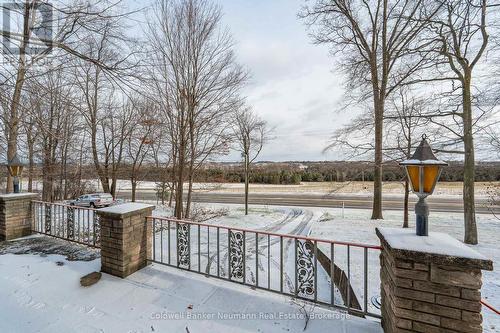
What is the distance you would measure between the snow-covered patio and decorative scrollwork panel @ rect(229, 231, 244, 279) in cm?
17

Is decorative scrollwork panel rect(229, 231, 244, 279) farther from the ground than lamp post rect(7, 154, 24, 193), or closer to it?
closer to it

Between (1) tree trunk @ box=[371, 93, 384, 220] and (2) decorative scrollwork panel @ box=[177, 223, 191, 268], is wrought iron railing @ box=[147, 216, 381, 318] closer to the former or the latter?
(2) decorative scrollwork panel @ box=[177, 223, 191, 268]

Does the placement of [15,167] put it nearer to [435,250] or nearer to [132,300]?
[132,300]

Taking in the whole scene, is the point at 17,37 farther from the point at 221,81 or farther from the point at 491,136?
the point at 491,136

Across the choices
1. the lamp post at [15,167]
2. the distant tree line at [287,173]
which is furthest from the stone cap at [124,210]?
the distant tree line at [287,173]

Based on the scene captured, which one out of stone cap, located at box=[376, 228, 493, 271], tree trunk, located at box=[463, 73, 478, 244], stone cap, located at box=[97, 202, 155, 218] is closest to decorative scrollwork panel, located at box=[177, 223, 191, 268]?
stone cap, located at box=[97, 202, 155, 218]

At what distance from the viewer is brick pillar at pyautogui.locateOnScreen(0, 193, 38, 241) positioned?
4484 mm

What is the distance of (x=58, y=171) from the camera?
1298 centimetres

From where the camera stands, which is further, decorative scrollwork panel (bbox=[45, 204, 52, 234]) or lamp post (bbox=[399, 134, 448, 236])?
decorative scrollwork panel (bbox=[45, 204, 52, 234])

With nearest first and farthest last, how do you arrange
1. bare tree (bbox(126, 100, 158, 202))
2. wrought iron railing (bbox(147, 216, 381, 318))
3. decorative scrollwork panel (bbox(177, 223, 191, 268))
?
wrought iron railing (bbox(147, 216, 381, 318))
decorative scrollwork panel (bbox(177, 223, 191, 268))
bare tree (bbox(126, 100, 158, 202))

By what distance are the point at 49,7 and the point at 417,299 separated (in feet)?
19.2

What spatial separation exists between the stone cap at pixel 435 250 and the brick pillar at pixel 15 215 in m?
6.48

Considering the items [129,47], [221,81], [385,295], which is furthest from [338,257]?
[221,81]

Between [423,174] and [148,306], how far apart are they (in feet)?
9.86
